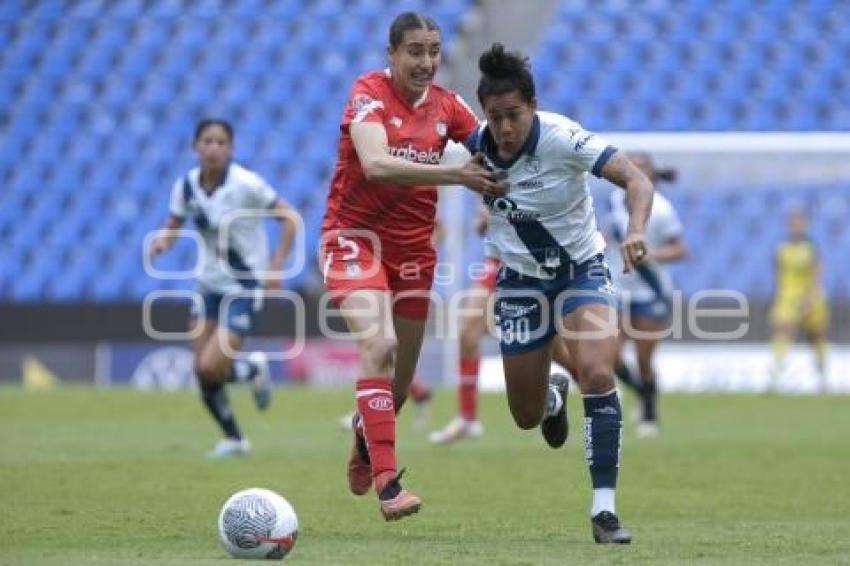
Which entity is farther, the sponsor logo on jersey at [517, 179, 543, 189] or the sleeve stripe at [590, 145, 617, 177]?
the sponsor logo on jersey at [517, 179, 543, 189]

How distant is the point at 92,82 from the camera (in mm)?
27828

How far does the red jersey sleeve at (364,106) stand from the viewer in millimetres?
8523

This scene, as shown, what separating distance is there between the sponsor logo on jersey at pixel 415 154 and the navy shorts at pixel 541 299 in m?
0.70

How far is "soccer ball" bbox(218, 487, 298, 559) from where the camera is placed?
7074mm

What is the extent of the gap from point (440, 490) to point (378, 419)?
8.15ft

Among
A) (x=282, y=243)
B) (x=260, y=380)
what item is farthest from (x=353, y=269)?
(x=260, y=380)

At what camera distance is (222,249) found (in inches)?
537

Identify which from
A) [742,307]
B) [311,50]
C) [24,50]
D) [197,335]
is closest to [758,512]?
[197,335]

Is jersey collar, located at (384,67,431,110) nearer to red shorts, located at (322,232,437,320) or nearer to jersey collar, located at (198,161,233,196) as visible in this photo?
red shorts, located at (322,232,437,320)

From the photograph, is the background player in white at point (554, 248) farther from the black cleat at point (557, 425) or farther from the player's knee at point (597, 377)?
the black cleat at point (557, 425)

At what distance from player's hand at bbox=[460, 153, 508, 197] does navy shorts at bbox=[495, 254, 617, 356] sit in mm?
675

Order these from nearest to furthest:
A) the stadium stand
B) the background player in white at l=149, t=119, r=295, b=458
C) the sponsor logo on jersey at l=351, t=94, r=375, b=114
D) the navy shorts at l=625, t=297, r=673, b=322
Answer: the sponsor logo on jersey at l=351, t=94, r=375, b=114
the background player in white at l=149, t=119, r=295, b=458
the navy shorts at l=625, t=297, r=673, b=322
the stadium stand

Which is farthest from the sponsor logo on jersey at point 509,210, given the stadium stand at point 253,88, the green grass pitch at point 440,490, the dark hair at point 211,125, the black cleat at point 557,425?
the stadium stand at point 253,88

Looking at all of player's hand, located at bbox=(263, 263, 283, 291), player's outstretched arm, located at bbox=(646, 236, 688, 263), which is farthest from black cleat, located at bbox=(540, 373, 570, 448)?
player's outstretched arm, located at bbox=(646, 236, 688, 263)
